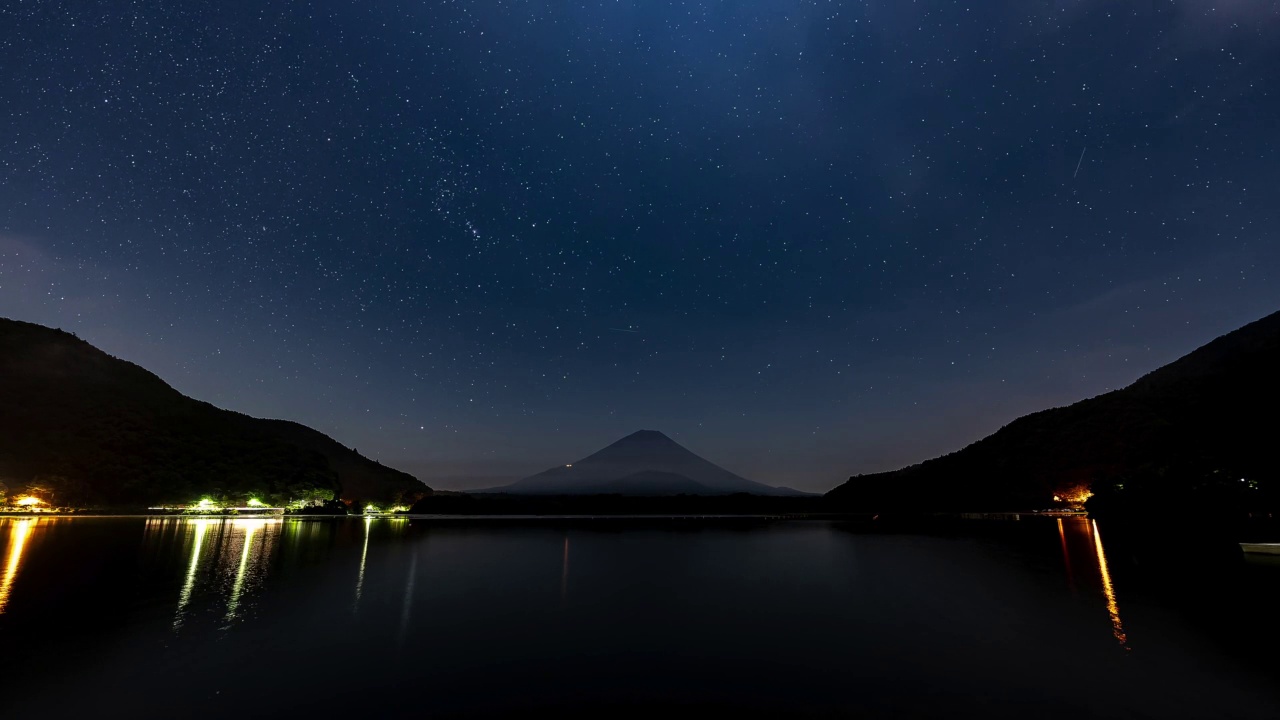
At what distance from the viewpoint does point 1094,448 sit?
12975cm

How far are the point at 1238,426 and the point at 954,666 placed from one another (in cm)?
6763

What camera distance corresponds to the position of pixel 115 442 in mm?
105438

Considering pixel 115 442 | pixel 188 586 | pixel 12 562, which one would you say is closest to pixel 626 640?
pixel 188 586

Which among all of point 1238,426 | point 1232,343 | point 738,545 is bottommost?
point 738,545

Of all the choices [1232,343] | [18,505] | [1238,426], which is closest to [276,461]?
[18,505]

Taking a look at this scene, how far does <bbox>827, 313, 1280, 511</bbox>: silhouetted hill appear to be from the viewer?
55000 millimetres

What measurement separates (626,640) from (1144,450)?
445 feet

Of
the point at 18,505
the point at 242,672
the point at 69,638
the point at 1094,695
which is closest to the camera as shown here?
the point at 1094,695

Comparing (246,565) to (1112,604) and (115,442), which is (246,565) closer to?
(1112,604)

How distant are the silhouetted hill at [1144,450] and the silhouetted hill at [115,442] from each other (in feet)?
453

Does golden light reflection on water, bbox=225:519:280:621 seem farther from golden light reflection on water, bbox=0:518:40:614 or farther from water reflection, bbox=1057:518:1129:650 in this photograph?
water reflection, bbox=1057:518:1129:650

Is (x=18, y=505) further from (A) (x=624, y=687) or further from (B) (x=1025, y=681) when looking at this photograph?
(B) (x=1025, y=681)

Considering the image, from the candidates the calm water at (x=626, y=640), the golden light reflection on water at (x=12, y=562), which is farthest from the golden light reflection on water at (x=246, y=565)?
the golden light reflection on water at (x=12, y=562)

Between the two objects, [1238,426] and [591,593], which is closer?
[591,593]
